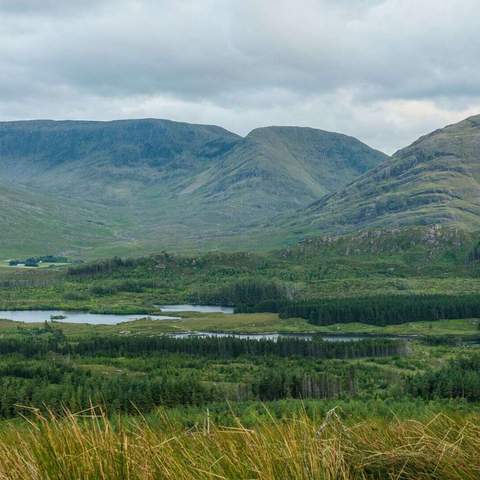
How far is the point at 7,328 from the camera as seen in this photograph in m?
161

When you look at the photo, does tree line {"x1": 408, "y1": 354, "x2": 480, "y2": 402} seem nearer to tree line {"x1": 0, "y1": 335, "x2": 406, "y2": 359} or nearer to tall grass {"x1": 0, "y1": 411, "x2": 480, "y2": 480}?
tree line {"x1": 0, "y1": 335, "x2": 406, "y2": 359}

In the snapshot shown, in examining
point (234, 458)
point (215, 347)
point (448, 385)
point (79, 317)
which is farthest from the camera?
point (79, 317)

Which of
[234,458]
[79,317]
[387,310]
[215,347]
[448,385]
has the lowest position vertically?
[79,317]

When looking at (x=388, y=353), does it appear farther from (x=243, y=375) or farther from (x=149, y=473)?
(x=149, y=473)

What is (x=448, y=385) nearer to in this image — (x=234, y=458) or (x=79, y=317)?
(x=234, y=458)

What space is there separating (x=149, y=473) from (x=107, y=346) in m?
125

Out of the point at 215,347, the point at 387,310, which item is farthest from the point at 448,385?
the point at 387,310

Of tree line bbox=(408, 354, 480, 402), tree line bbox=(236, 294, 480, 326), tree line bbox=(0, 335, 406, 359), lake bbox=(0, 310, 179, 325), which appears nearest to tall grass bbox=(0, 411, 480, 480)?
tree line bbox=(408, 354, 480, 402)

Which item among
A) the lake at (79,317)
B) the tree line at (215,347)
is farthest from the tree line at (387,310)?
the tree line at (215,347)

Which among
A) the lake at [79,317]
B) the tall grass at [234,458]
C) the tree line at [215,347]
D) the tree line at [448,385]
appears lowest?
the lake at [79,317]

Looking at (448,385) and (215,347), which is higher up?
(448,385)

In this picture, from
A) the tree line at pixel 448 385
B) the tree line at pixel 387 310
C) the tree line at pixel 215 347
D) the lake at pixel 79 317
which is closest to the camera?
the tree line at pixel 448 385

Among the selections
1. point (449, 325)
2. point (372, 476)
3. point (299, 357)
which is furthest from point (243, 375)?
point (372, 476)

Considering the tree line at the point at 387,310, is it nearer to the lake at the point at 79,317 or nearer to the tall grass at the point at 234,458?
the lake at the point at 79,317
